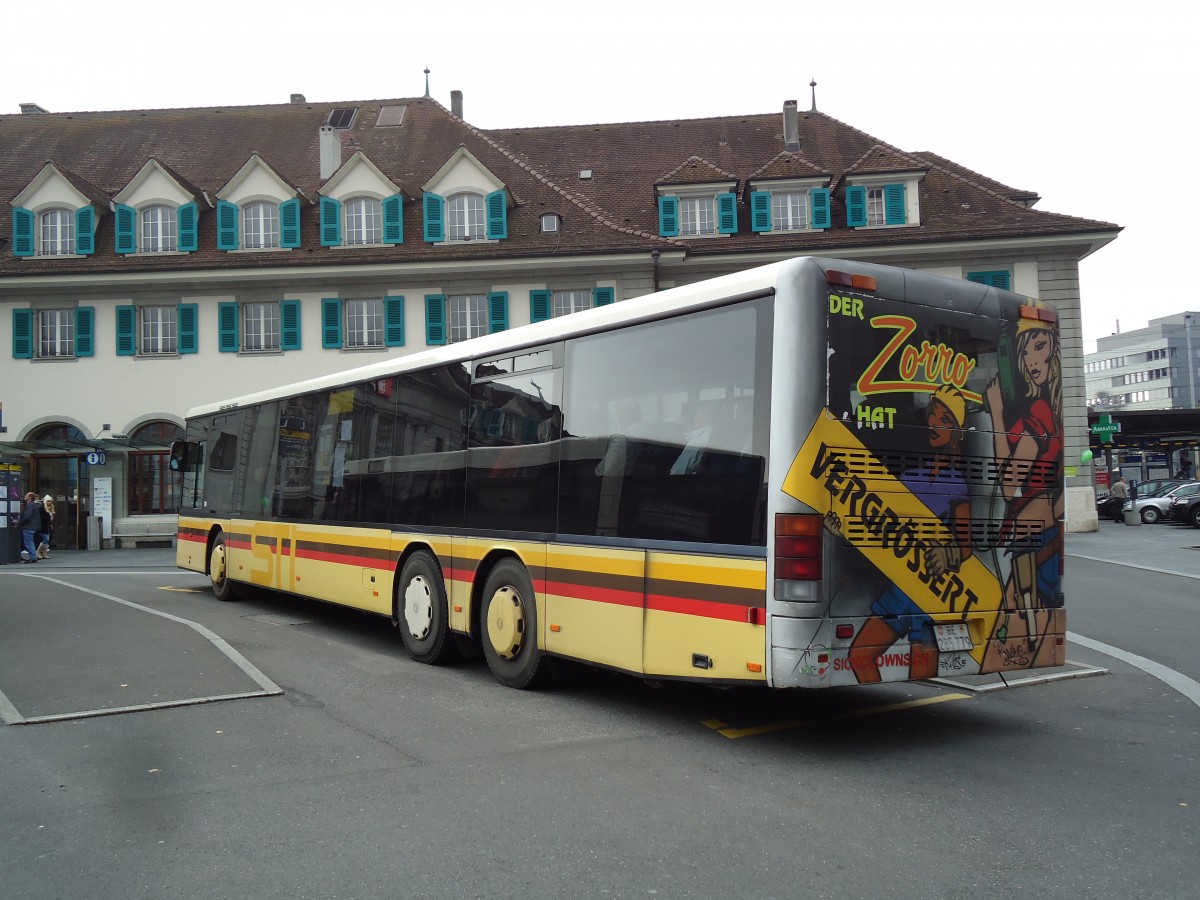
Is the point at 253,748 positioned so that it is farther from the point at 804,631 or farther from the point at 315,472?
the point at 315,472

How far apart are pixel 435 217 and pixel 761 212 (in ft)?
32.6

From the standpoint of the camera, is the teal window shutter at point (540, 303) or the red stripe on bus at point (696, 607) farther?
the teal window shutter at point (540, 303)

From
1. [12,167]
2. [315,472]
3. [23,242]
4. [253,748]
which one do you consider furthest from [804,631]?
[12,167]

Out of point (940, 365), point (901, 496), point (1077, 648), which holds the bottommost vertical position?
point (1077, 648)

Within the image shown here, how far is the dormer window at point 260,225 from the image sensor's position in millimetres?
34219

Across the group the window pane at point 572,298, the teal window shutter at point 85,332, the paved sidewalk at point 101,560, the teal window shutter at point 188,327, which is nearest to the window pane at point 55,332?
the teal window shutter at point 85,332

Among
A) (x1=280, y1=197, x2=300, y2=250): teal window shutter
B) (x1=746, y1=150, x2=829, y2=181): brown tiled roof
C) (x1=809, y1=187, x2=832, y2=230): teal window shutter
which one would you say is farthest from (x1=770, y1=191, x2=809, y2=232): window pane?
(x1=280, y1=197, x2=300, y2=250): teal window shutter

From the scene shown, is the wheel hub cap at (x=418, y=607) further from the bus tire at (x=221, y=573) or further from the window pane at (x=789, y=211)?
the window pane at (x=789, y=211)

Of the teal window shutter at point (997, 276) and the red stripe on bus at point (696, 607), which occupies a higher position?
the teal window shutter at point (997, 276)

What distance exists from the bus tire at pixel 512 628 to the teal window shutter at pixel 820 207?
27095mm

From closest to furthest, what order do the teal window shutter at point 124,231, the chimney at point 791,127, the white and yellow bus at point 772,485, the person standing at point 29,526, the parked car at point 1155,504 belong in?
the white and yellow bus at point 772,485
the person standing at point 29,526
the teal window shutter at point 124,231
the parked car at point 1155,504
the chimney at point 791,127

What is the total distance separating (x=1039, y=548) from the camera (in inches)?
291

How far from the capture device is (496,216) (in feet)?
109

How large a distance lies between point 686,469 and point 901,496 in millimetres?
1307
